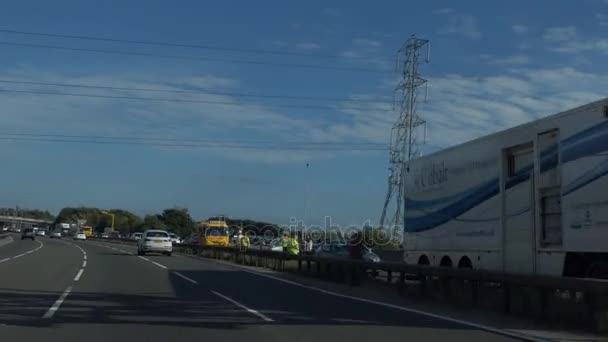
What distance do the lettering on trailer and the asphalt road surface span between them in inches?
180

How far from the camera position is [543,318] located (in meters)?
13.4

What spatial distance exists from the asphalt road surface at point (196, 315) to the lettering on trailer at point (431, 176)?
4575mm

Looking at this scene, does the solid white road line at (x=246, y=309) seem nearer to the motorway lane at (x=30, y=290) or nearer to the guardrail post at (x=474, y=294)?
the motorway lane at (x=30, y=290)

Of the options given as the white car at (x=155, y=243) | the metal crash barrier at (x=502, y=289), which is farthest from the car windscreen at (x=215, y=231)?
the metal crash barrier at (x=502, y=289)

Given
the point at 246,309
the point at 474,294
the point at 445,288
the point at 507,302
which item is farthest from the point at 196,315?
the point at 445,288

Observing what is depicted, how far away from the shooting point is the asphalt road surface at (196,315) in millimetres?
10844

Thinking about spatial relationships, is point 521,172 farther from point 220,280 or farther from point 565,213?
point 220,280

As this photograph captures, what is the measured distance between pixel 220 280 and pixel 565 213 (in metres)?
11.9

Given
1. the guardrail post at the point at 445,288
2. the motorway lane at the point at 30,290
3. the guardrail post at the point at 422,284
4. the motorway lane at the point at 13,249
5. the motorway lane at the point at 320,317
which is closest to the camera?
the motorway lane at the point at 320,317

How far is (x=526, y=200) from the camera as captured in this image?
49.9 feet

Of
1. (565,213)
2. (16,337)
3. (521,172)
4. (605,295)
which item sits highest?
(521,172)

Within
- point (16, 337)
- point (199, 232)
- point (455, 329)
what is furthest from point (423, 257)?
point (199, 232)

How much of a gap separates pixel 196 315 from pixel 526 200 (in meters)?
7.15

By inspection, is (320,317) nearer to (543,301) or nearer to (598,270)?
(543,301)
